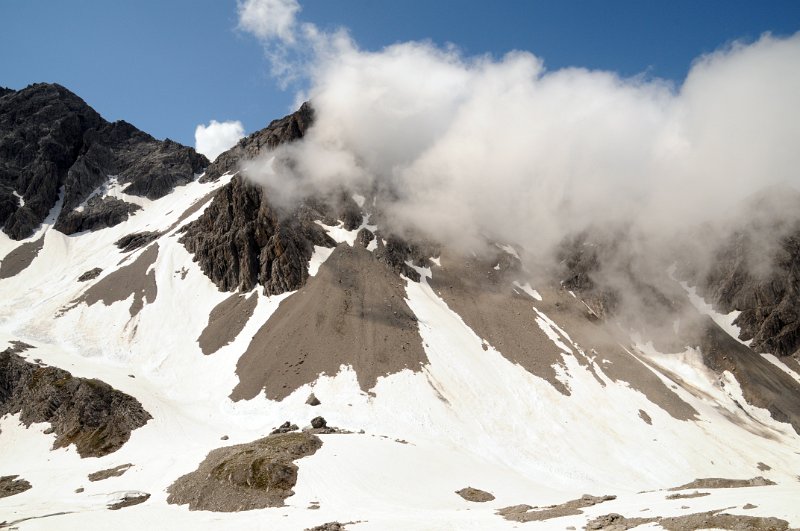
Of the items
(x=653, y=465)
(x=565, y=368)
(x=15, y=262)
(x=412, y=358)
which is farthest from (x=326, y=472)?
(x=15, y=262)

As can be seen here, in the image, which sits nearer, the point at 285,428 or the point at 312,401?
the point at 285,428

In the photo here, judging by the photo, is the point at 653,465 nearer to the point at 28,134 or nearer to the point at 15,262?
the point at 15,262

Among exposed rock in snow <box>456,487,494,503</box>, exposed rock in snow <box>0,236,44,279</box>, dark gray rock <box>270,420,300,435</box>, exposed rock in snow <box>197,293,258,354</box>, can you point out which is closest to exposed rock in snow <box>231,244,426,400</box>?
exposed rock in snow <box>197,293,258,354</box>

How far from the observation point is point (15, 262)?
409ft

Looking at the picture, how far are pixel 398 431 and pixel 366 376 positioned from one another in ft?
42.3

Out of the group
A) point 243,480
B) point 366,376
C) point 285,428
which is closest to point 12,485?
point 243,480

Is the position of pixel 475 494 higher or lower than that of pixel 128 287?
lower

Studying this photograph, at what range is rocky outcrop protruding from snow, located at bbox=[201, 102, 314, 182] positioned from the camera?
468 feet

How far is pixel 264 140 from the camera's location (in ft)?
514

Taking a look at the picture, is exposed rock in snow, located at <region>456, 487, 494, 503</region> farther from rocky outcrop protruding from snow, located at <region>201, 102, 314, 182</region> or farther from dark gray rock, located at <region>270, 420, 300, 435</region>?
rocky outcrop protruding from snow, located at <region>201, 102, 314, 182</region>

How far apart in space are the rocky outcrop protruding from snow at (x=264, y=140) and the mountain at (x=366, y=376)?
4.48 feet

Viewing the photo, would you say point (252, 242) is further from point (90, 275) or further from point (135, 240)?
point (135, 240)

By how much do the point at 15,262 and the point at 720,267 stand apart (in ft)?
629

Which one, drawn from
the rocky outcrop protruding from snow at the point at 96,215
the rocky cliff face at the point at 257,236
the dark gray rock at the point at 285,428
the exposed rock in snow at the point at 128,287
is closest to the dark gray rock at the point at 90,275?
the exposed rock in snow at the point at 128,287
